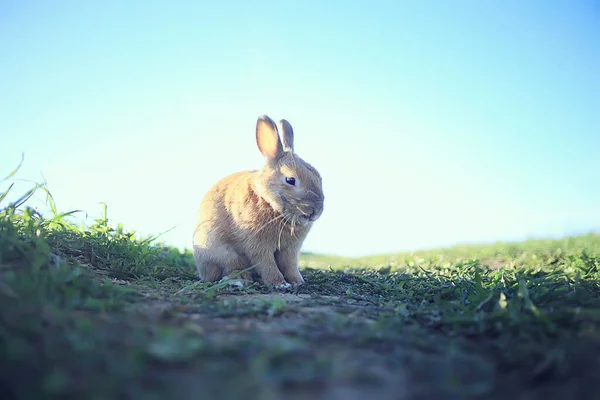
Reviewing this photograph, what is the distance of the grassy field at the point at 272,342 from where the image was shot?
1759 millimetres

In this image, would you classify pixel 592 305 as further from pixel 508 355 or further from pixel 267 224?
pixel 267 224

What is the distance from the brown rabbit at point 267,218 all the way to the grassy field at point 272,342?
99 centimetres

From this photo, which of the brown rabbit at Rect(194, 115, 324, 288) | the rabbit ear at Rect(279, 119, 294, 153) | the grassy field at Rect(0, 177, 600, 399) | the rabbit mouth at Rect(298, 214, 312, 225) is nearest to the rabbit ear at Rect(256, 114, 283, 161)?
the brown rabbit at Rect(194, 115, 324, 288)

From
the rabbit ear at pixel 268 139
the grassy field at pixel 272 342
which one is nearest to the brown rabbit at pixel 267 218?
the rabbit ear at pixel 268 139

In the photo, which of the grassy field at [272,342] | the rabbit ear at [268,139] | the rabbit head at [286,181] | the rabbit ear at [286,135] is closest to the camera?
the grassy field at [272,342]

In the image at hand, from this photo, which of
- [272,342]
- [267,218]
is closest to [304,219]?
[267,218]

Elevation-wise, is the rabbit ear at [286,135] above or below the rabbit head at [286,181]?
above

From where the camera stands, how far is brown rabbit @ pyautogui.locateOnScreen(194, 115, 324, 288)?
16.0ft

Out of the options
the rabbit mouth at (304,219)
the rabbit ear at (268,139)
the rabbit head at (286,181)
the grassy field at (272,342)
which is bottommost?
the grassy field at (272,342)

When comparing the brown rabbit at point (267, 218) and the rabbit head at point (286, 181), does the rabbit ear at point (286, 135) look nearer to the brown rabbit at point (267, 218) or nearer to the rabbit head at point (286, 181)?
the brown rabbit at point (267, 218)

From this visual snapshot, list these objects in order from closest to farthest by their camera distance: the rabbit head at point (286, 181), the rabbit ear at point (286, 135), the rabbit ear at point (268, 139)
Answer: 1. the rabbit head at point (286, 181)
2. the rabbit ear at point (268, 139)
3. the rabbit ear at point (286, 135)

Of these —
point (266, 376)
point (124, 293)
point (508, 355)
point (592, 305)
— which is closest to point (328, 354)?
point (266, 376)

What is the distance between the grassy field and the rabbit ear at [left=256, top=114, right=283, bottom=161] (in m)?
1.82

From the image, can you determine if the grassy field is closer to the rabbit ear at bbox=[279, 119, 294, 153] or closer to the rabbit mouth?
the rabbit mouth
